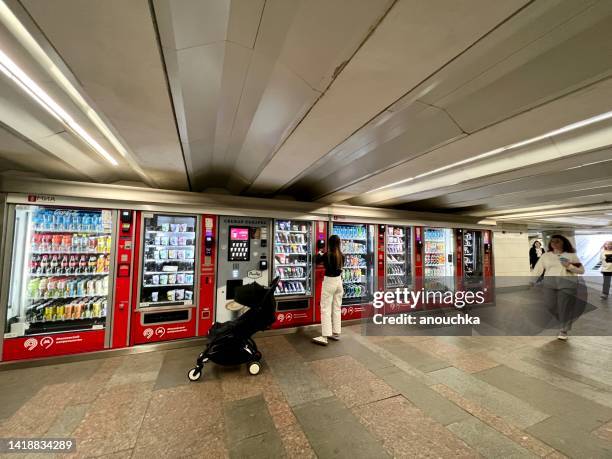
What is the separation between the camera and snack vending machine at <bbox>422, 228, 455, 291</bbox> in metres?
5.92

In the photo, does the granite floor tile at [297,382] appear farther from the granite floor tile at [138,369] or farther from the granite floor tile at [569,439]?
the granite floor tile at [569,439]

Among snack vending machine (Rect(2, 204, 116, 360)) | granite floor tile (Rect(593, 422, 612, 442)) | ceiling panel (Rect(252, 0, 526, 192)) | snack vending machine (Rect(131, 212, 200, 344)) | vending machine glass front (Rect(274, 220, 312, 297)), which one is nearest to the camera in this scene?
ceiling panel (Rect(252, 0, 526, 192))

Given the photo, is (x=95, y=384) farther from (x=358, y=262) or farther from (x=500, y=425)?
(x=358, y=262)

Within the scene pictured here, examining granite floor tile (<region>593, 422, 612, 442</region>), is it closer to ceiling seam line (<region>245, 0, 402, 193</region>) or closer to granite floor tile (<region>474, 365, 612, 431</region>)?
granite floor tile (<region>474, 365, 612, 431</region>)

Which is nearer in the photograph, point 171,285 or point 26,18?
point 26,18

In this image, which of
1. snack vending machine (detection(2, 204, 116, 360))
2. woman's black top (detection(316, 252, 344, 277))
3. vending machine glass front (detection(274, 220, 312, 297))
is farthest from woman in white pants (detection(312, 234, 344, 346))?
snack vending machine (detection(2, 204, 116, 360))

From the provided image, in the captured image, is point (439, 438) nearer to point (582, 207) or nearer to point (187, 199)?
point (187, 199)

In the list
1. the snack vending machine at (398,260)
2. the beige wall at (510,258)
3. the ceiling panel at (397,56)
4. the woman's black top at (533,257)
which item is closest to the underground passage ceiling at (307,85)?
the ceiling panel at (397,56)

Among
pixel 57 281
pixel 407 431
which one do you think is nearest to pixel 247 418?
pixel 407 431

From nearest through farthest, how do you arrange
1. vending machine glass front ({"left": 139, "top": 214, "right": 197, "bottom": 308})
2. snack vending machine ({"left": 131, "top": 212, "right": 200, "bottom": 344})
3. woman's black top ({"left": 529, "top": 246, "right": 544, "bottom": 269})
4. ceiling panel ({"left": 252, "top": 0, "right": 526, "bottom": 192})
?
1. ceiling panel ({"left": 252, "top": 0, "right": 526, "bottom": 192})
2. snack vending machine ({"left": 131, "top": 212, "right": 200, "bottom": 344})
3. vending machine glass front ({"left": 139, "top": 214, "right": 197, "bottom": 308})
4. woman's black top ({"left": 529, "top": 246, "right": 544, "bottom": 269})

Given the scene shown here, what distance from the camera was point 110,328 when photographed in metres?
3.23

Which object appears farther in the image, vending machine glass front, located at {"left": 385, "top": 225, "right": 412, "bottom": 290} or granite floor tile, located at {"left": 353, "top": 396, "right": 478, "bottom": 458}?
vending machine glass front, located at {"left": 385, "top": 225, "right": 412, "bottom": 290}

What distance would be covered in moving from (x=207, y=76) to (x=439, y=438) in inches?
119

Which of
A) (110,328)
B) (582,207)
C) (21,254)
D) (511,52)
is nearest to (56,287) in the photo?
(21,254)
